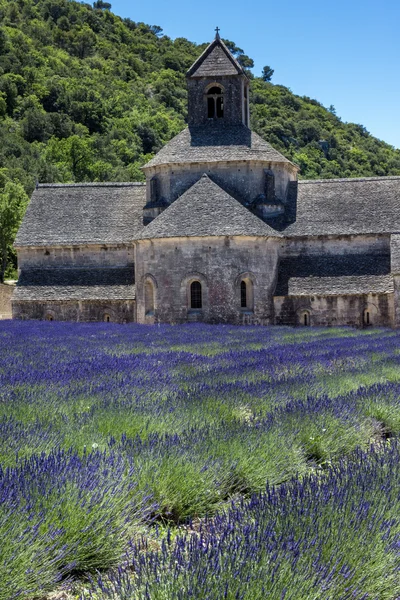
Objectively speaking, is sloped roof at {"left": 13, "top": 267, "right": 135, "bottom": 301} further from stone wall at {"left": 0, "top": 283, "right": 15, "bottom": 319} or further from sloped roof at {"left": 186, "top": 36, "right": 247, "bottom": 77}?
sloped roof at {"left": 186, "top": 36, "right": 247, "bottom": 77}

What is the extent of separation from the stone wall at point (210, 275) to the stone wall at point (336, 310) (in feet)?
2.52

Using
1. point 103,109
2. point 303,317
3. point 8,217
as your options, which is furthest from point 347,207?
point 103,109

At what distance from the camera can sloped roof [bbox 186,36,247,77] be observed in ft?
148

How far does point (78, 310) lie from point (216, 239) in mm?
8378

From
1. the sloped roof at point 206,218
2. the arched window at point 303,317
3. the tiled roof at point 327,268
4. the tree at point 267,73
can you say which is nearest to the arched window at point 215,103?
the sloped roof at point 206,218

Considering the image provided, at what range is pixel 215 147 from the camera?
4303cm

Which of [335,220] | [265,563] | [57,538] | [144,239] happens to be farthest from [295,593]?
[335,220]

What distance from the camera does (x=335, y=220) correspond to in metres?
41.8

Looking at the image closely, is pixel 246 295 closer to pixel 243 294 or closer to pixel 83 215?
pixel 243 294

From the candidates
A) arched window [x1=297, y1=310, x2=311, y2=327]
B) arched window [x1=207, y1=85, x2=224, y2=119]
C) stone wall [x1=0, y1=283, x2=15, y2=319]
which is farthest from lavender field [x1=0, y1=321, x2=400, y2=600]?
stone wall [x1=0, y1=283, x2=15, y2=319]

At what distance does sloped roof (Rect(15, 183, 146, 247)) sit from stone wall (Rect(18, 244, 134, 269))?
1.45ft

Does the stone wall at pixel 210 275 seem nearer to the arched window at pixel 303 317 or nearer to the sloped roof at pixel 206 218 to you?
the sloped roof at pixel 206 218

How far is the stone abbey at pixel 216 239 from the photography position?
3806cm

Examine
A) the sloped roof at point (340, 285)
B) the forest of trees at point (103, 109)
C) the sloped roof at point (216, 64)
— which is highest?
the forest of trees at point (103, 109)
